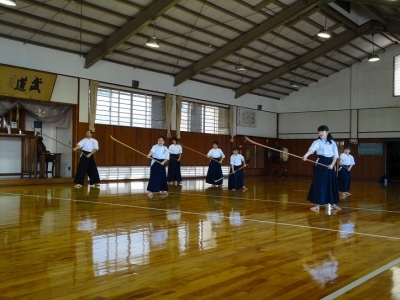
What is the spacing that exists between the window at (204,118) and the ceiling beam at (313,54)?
4.59 ft

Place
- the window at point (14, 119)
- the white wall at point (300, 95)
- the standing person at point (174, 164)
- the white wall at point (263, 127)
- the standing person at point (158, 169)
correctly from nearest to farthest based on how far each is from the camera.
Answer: the standing person at point (158, 169) → the window at point (14, 119) → the white wall at point (300, 95) → the standing person at point (174, 164) → the white wall at point (263, 127)

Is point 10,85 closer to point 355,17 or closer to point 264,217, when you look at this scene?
point 264,217

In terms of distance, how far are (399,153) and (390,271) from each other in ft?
58.9

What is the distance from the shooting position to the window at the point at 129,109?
14461 millimetres

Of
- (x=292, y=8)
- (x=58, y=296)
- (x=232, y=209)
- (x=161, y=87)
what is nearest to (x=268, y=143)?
(x=161, y=87)

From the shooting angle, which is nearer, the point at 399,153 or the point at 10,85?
the point at 10,85

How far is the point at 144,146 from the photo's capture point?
51.5 ft

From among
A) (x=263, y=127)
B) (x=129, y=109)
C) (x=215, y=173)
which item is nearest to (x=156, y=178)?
(x=215, y=173)

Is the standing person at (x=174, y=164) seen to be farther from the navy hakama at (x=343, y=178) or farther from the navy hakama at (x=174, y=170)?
the navy hakama at (x=343, y=178)

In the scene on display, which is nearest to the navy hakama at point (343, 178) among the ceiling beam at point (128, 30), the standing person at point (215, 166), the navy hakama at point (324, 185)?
the navy hakama at point (324, 185)

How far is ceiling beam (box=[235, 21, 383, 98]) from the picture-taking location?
1612cm

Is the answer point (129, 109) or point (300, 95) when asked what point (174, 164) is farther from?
point (300, 95)

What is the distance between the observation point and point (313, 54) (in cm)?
1739

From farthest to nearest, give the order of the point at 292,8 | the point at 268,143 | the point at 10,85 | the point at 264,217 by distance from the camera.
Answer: the point at 268,143 → the point at 292,8 → the point at 10,85 → the point at 264,217
